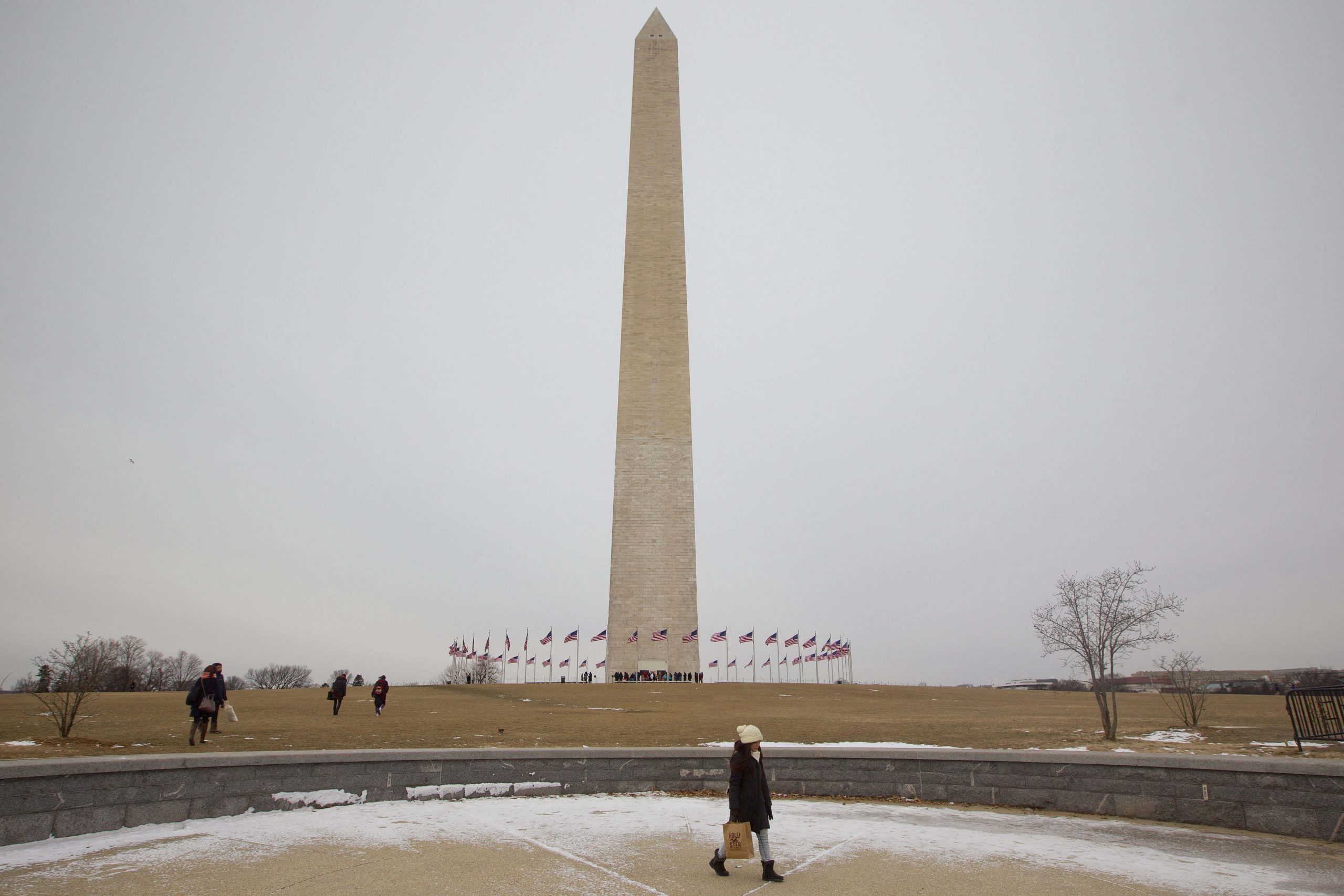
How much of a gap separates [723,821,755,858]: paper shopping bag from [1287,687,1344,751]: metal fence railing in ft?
27.0

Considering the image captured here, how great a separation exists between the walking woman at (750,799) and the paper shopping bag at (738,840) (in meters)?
0.12

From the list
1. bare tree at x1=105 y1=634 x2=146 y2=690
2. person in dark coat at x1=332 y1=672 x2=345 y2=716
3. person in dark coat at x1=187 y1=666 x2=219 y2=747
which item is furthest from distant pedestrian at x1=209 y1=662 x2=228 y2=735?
bare tree at x1=105 y1=634 x2=146 y2=690

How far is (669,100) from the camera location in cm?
5059

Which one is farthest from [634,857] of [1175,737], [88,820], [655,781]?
[1175,737]

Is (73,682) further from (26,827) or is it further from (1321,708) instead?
(1321,708)

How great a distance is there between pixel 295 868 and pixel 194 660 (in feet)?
293

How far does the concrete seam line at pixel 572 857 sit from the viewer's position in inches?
241

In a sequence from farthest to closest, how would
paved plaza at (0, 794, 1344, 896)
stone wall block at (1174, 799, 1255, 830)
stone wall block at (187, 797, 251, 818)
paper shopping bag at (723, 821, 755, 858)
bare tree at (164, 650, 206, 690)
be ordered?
bare tree at (164, 650, 206, 690) < stone wall block at (187, 797, 251, 818) < stone wall block at (1174, 799, 1255, 830) < paper shopping bag at (723, 821, 755, 858) < paved plaza at (0, 794, 1344, 896)

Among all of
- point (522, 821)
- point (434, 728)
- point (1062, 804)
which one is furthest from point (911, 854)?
point (434, 728)

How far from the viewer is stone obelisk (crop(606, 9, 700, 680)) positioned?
43062 mm

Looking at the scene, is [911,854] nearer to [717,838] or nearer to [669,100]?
[717,838]

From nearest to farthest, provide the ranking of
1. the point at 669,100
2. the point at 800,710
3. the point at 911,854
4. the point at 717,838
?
the point at 911,854, the point at 717,838, the point at 800,710, the point at 669,100

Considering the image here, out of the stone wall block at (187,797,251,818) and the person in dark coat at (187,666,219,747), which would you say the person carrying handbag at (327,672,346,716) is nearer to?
the person in dark coat at (187,666,219,747)

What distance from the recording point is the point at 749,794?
6.46 meters
